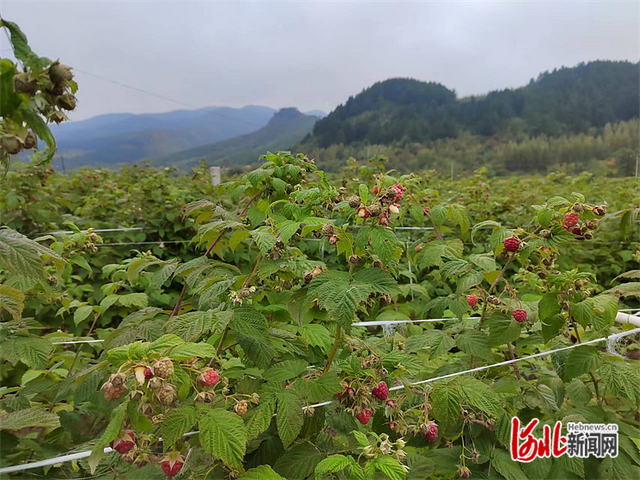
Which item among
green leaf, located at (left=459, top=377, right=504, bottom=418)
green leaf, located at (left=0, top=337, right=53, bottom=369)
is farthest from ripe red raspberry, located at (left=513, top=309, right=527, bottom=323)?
green leaf, located at (left=0, top=337, right=53, bottom=369)

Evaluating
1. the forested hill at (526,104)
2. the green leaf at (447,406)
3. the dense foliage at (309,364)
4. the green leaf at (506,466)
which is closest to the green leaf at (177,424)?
the dense foliage at (309,364)

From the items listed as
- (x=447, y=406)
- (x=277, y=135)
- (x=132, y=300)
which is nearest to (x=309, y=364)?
(x=447, y=406)

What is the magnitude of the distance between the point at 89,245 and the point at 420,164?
2248 cm

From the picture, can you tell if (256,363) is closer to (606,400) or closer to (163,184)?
(606,400)

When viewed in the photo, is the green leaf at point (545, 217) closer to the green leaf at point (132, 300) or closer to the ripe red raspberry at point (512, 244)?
the ripe red raspberry at point (512, 244)

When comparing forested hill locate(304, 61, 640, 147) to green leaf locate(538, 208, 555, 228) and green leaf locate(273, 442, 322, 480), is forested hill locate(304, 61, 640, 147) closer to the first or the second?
green leaf locate(538, 208, 555, 228)

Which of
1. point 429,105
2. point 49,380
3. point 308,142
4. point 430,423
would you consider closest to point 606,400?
point 430,423

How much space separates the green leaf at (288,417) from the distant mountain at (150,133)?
14.3 meters

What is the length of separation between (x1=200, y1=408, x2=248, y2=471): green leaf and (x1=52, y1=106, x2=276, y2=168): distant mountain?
14.3m

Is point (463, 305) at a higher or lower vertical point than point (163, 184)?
lower

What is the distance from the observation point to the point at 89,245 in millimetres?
1628

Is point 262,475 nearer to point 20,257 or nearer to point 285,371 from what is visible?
point 285,371
